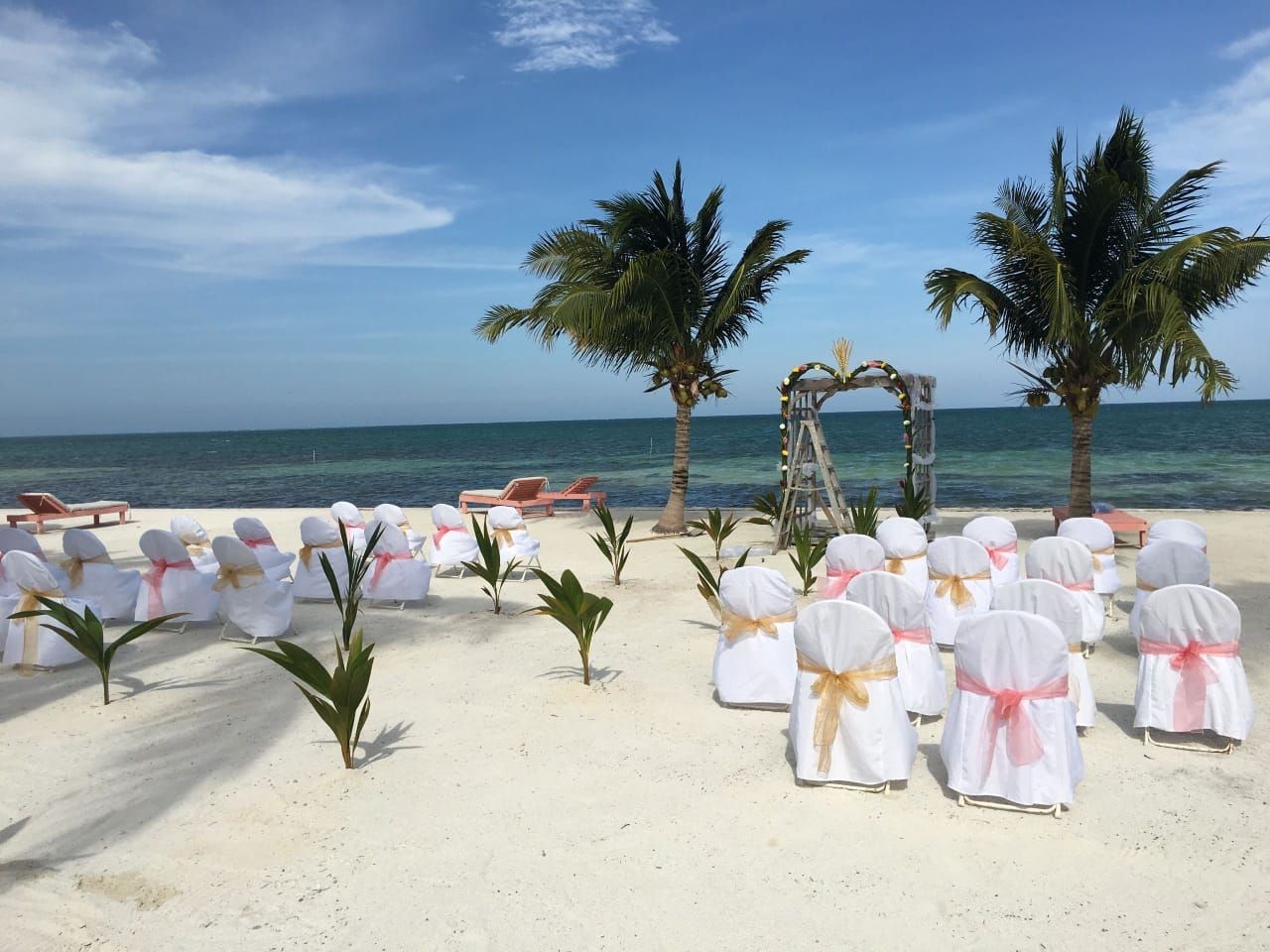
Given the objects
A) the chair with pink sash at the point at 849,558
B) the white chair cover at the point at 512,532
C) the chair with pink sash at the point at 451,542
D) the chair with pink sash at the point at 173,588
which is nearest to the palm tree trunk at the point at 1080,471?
the chair with pink sash at the point at 849,558

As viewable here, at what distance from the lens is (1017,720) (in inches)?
170

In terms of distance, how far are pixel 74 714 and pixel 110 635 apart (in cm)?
231

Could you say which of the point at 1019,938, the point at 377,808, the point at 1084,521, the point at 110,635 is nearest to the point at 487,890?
the point at 377,808

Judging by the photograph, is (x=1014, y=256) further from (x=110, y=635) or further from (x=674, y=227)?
(x=110, y=635)

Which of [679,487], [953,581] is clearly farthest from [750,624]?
[679,487]

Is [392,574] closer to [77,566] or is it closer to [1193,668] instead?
[77,566]

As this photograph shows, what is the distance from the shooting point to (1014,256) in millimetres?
12836

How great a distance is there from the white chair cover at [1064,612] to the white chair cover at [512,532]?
6234 millimetres

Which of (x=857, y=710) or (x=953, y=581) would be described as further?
(x=953, y=581)

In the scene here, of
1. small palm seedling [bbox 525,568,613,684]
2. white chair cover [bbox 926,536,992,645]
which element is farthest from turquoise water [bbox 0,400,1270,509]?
small palm seedling [bbox 525,568,613,684]

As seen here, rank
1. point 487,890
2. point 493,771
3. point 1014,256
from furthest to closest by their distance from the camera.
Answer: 1. point 1014,256
2. point 493,771
3. point 487,890

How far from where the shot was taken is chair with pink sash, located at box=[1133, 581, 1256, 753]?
5023 mm

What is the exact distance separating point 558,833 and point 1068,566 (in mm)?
4588

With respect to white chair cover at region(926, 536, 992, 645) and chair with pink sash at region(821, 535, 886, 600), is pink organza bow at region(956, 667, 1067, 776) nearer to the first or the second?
white chair cover at region(926, 536, 992, 645)
